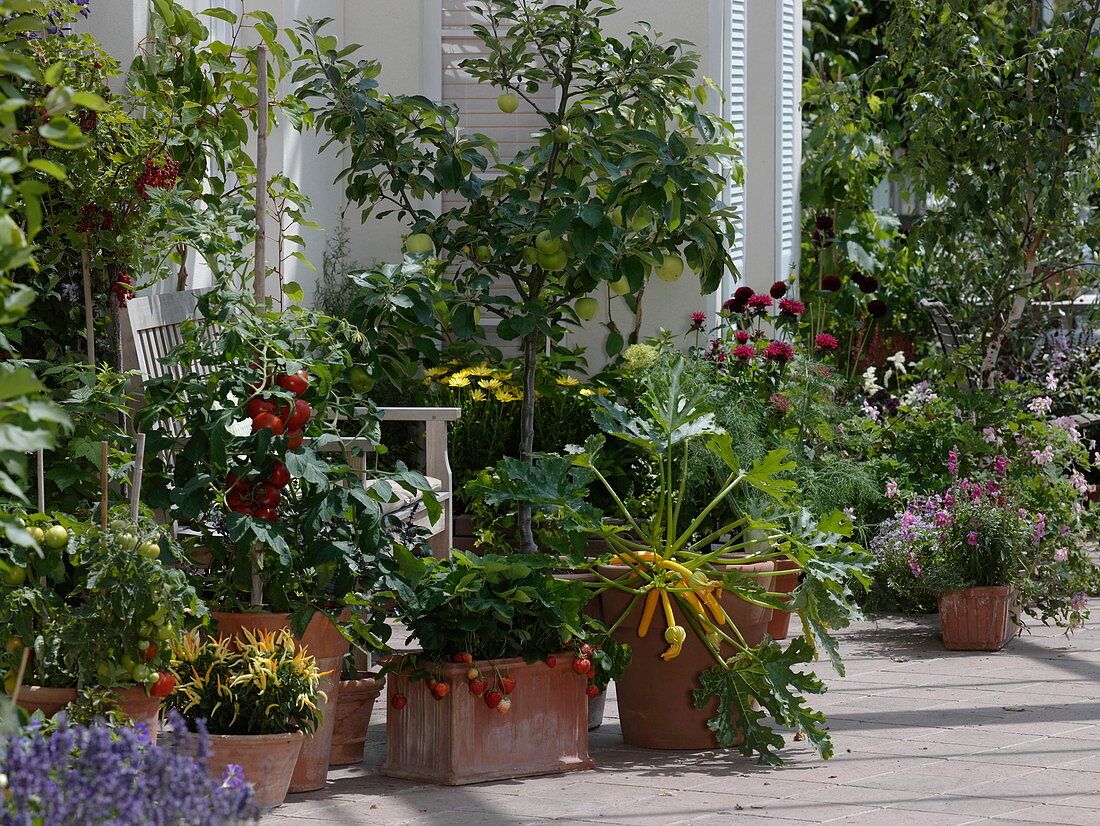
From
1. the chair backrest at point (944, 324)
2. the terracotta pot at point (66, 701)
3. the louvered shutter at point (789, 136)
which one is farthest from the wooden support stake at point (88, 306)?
the chair backrest at point (944, 324)

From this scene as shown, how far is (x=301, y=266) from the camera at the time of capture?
5.96m

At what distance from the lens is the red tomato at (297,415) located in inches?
129

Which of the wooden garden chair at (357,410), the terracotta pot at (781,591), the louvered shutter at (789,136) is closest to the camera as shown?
the wooden garden chair at (357,410)

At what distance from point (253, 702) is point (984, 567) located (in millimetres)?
2896

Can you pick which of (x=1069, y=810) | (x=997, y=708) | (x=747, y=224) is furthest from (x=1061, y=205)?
(x=1069, y=810)

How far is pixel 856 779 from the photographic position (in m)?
3.49

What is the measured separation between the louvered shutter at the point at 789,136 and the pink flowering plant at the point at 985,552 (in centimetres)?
231

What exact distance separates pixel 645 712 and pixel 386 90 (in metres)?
3.64

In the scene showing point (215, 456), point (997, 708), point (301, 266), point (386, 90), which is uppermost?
point (386, 90)

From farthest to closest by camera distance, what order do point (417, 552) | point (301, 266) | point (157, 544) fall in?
point (301, 266), point (417, 552), point (157, 544)

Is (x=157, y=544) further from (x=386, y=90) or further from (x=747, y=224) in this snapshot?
(x=747, y=224)

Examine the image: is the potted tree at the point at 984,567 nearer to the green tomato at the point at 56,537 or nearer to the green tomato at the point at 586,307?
the green tomato at the point at 586,307

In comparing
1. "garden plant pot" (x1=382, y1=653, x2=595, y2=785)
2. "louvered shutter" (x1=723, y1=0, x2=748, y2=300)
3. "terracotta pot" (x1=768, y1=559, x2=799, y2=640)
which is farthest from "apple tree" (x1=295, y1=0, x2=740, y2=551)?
"louvered shutter" (x1=723, y1=0, x2=748, y2=300)

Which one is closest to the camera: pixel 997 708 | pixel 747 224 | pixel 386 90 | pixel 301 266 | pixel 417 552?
pixel 417 552
